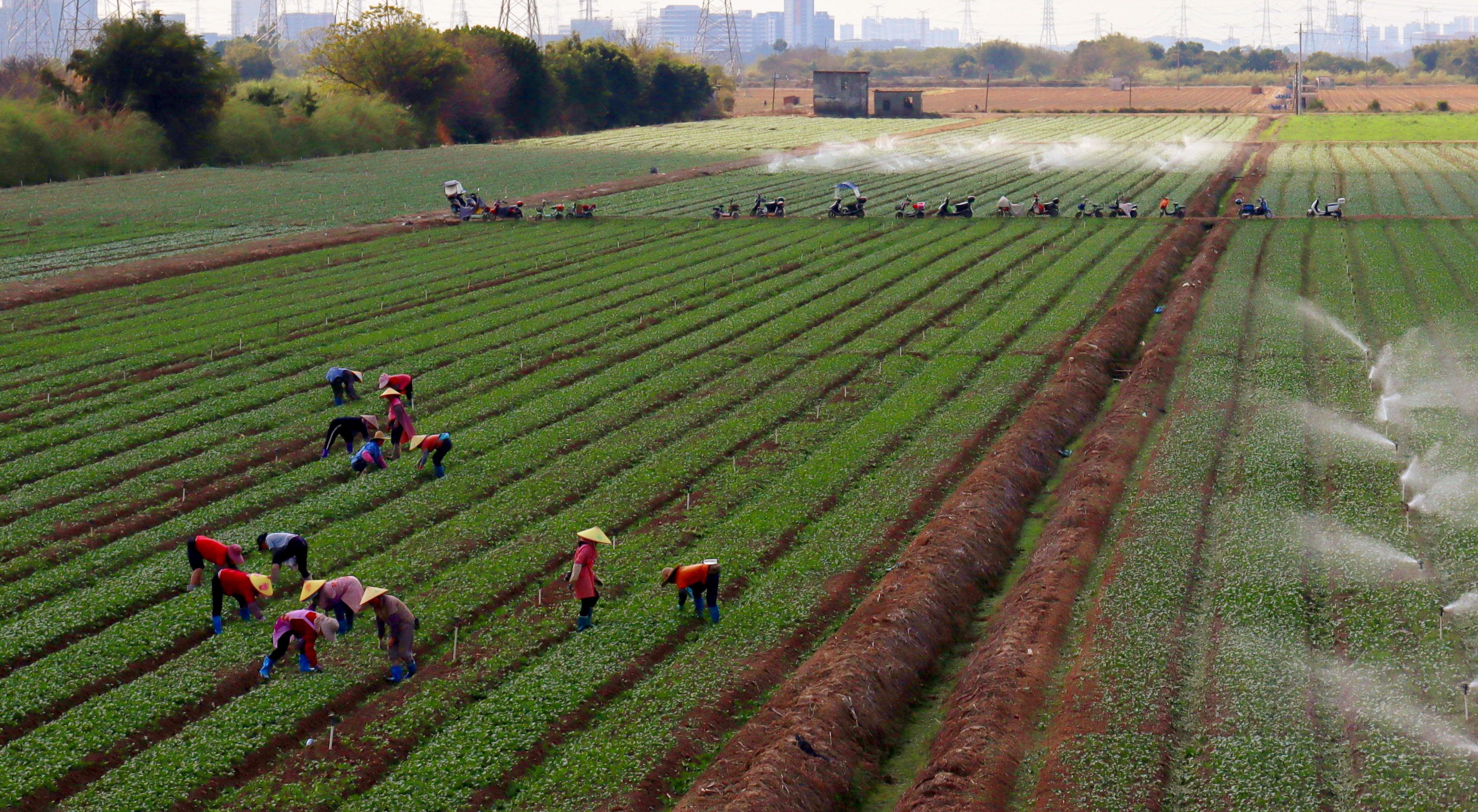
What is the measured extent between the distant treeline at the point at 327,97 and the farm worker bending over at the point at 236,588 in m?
75.0

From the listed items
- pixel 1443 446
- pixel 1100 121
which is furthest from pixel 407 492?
pixel 1100 121

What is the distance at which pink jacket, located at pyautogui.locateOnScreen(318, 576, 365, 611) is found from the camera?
17.9 m

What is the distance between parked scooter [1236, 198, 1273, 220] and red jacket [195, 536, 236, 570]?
2125 inches

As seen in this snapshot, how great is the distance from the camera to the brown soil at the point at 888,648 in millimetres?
14945

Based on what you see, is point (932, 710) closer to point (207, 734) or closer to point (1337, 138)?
point (207, 734)

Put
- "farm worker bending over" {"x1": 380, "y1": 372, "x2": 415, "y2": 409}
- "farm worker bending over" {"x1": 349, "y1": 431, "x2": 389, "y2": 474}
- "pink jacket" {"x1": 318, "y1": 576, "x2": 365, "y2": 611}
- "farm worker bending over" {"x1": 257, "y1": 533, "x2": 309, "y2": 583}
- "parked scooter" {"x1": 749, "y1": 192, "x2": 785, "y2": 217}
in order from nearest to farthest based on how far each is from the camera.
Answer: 1. "pink jacket" {"x1": 318, "y1": 576, "x2": 365, "y2": 611}
2. "farm worker bending over" {"x1": 257, "y1": 533, "x2": 309, "y2": 583}
3. "farm worker bending over" {"x1": 349, "y1": 431, "x2": 389, "y2": 474}
4. "farm worker bending over" {"x1": 380, "y1": 372, "x2": 415, "y2": 409}
5. "parked scooter" {"x1": 749, "y1": 192, "x2": 785, "y2": 217}

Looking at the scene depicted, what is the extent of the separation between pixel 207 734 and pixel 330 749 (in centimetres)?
163

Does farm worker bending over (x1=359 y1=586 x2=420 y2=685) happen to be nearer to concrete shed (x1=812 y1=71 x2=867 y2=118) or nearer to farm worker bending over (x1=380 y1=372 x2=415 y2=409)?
farm worker bending over (x1=380 y1=372 x2=415 y2=409)

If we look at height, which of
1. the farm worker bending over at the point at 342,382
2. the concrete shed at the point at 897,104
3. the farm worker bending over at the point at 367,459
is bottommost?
the farm worker bending over at the point at 367,459

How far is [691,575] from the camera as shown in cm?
1866

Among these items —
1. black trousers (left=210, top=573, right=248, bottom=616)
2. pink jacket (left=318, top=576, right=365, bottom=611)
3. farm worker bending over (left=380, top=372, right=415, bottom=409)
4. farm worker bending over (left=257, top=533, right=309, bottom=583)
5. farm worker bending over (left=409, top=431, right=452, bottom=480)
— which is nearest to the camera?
pink jacket (left=318, top=576, right=365, bottom=611)

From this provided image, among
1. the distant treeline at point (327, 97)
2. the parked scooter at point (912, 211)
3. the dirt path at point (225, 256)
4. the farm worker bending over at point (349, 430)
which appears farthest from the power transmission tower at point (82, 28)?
the farm worker bending over at point (349, 430)

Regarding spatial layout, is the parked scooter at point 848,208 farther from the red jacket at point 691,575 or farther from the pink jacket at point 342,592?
the pink jacket at point 342,592

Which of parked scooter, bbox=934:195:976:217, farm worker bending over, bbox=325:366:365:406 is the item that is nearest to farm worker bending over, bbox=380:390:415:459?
farm worker bending over, bbox=325:366:365:406
